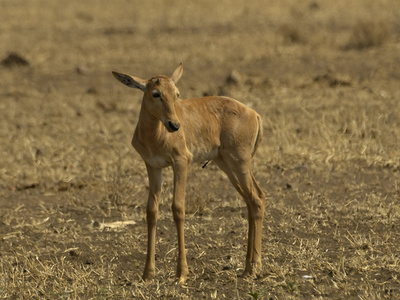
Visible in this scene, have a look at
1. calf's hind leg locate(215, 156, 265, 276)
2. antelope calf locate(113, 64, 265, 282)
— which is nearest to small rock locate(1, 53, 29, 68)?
antelope calf locate(113, 64, 265, 282)

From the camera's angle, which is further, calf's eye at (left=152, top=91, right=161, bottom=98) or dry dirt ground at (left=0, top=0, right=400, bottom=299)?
→ dry dirt ground at (left=0, top=0, right=400, bottom=299)

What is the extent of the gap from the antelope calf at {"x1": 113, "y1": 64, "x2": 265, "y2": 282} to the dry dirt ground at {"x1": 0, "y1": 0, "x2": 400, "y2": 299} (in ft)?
0.96

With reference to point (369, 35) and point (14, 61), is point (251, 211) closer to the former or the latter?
point (369, 35)

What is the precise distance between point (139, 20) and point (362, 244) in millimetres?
16171

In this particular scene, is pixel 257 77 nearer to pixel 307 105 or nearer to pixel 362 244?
pixel 307 105

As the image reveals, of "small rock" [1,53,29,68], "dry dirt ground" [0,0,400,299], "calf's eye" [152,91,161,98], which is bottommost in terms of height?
"small rock" [1,53,29,68]

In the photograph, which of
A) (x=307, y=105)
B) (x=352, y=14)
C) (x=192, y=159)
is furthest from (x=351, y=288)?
(x=352, y=14)

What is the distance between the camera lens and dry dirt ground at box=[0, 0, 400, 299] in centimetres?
622

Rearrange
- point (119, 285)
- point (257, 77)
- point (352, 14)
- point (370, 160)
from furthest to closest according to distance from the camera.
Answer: point (352, 14), point (257, 77), point (370, 160), point (119, 285)

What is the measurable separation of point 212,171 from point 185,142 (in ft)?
10.6

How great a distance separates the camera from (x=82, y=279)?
6.20 m

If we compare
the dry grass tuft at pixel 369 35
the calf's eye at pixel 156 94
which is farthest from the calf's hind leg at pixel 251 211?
the dry grass tuft at pixel 369 35

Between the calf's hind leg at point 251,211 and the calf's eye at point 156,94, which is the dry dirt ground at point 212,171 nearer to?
the calf's hind leg at point 251,211

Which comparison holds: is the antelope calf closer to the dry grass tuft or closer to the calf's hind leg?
the calf's hind leg
